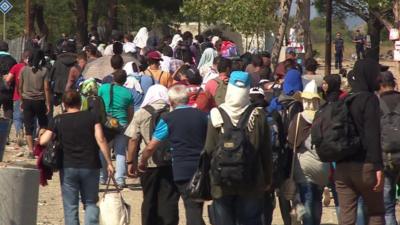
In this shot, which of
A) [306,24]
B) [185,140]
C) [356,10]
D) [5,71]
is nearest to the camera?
[185,140]

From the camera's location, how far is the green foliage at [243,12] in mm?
32562

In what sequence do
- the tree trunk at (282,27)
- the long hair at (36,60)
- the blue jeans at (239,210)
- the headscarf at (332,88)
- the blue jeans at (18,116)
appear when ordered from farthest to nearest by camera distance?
→ the tree trunk at (282,27) < the blue jeans at (18,116) < the long hair at (36,60) < the headscarf at (332,88) < the blue jeans at (239,210)

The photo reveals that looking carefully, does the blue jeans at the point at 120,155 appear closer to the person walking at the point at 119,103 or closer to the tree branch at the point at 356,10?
the person walking at the point at 119,103

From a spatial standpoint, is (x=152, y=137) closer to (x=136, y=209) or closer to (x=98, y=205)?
(x=98, y=205)

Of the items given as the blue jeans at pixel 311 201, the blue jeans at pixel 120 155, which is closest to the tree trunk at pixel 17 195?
the blue jeans at pixel 311 201

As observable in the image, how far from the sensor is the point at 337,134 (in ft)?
30.1

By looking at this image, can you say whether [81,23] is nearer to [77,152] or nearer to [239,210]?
[77,152]

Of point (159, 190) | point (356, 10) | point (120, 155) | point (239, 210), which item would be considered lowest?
point (120, 155)

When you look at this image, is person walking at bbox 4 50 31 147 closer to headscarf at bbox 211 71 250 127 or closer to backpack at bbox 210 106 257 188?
headscarf at bbox 211 71 250 127

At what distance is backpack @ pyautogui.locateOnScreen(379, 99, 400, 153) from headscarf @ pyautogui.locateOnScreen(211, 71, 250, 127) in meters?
1.91

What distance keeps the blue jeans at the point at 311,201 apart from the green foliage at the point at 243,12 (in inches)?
828

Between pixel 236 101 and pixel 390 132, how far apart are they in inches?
80.1

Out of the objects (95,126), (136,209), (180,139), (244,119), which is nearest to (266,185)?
(244,119)

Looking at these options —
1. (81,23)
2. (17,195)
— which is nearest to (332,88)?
(17,195)
